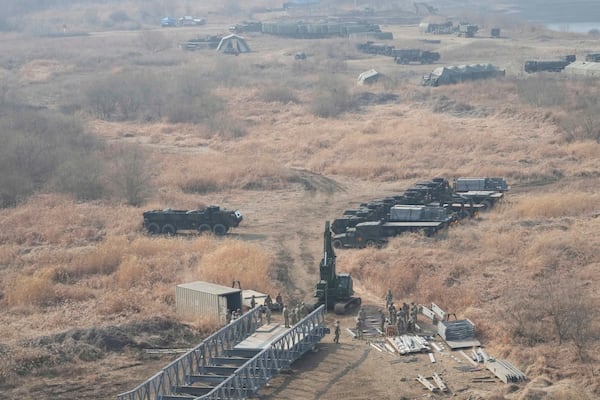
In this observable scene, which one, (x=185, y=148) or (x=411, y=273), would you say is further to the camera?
(x=185, y=148)

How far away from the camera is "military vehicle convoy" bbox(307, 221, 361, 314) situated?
78.1ft

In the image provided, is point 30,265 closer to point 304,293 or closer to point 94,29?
point 304,293

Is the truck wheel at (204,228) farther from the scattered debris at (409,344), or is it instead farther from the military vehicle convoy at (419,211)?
the scattered debris at (409,344)

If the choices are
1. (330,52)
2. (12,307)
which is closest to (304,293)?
(12,307)

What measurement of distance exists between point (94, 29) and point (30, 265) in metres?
97.1

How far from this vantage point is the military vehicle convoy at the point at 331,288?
23812 millimetres

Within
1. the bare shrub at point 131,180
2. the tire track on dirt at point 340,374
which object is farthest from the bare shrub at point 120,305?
the bare shrub at point 131,180

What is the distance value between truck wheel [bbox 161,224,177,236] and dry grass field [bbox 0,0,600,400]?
660mm

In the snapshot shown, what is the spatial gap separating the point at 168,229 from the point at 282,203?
648 centimetres

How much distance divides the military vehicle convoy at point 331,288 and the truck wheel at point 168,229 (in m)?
9.87

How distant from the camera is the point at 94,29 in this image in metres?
121

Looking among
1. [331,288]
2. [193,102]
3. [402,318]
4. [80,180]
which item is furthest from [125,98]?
[402,318]

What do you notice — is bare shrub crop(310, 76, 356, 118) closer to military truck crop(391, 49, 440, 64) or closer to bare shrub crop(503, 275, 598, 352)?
military truck crop(391, 49, 440, 64)

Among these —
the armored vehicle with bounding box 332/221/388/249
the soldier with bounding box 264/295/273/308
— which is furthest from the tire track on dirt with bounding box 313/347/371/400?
the armored vehicle with bounding box 332/221/388/249
